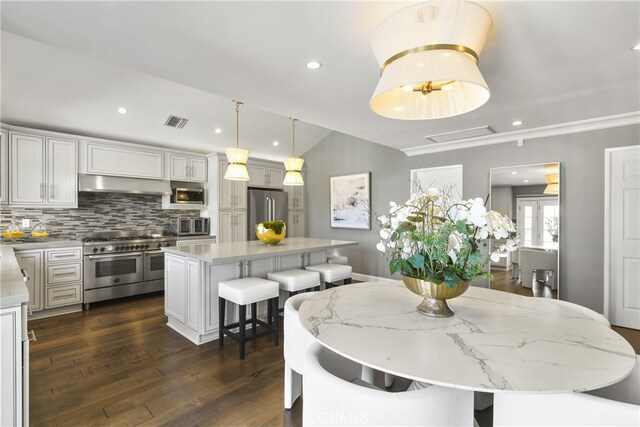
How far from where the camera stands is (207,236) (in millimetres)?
5230

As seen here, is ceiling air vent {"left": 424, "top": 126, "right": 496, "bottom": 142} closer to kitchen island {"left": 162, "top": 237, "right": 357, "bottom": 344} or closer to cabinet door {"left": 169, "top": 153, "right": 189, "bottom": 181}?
kitchen island {"left": 162, "top": 237, "right": 357, "bottom": 344}

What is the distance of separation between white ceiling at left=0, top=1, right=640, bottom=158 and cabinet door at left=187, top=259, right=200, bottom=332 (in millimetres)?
1596

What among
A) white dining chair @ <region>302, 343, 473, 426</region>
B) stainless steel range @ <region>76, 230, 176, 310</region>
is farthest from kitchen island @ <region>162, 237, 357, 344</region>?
white dining chair @ <region>302, 343, 473, 426</region>

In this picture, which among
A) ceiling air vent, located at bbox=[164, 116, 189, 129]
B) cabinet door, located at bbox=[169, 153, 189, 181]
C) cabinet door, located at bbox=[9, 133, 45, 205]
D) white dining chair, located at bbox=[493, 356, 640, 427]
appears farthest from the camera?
cabinet door, located at bbox=[169, 153, 189, 181]

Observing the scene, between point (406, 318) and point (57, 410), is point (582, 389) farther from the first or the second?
point (57, 410)

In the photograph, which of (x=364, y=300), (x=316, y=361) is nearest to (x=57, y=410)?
(x=316, y=361)

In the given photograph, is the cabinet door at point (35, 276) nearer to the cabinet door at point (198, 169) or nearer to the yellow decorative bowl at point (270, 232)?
the cabinet door at point (198, 169)

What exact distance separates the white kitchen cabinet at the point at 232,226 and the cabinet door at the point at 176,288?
1.97 meters

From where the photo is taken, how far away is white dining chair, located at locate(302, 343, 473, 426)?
0.97 m

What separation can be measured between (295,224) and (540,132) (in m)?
4.40

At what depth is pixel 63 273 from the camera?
3.73m

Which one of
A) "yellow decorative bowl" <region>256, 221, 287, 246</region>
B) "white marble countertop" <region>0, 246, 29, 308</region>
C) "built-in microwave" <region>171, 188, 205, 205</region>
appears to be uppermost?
"built-in microwave" <region>171, 188, 205, 205</region>

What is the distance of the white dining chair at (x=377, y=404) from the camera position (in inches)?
38.2

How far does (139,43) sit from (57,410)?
2.31m
